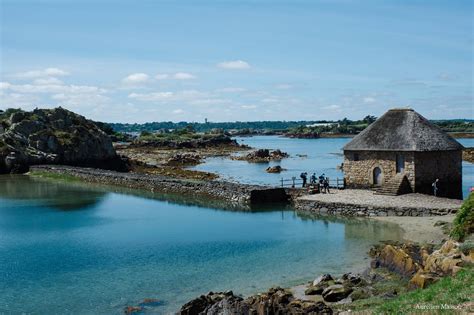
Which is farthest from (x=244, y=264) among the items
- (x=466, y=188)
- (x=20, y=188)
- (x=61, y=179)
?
(x=61, y=179)

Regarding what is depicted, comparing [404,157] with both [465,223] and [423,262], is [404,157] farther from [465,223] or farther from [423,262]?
[423,262]

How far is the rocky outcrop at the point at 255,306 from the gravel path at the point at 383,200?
54.7 ft

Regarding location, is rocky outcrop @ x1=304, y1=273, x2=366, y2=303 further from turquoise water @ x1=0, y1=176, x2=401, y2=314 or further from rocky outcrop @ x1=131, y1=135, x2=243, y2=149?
rocky outcrop @ x1=131, y1=135, x2=243, y2=149

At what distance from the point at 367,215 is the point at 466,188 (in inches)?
695

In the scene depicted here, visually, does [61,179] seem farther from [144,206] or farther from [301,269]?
[301,269]

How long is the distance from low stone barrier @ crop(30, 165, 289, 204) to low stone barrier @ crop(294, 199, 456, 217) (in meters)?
3.11

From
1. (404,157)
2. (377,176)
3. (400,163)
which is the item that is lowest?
(377,176)

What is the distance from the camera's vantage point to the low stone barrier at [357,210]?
29.2 m

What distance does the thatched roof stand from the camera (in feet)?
110

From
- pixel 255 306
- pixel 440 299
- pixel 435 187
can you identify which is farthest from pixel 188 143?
pixel 440 299

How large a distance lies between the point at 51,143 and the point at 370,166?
143ft

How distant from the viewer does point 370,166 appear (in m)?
35.4

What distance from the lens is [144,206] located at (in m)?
39.0

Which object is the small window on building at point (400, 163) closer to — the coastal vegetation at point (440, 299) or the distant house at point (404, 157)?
the distant house at point (404, 157)
